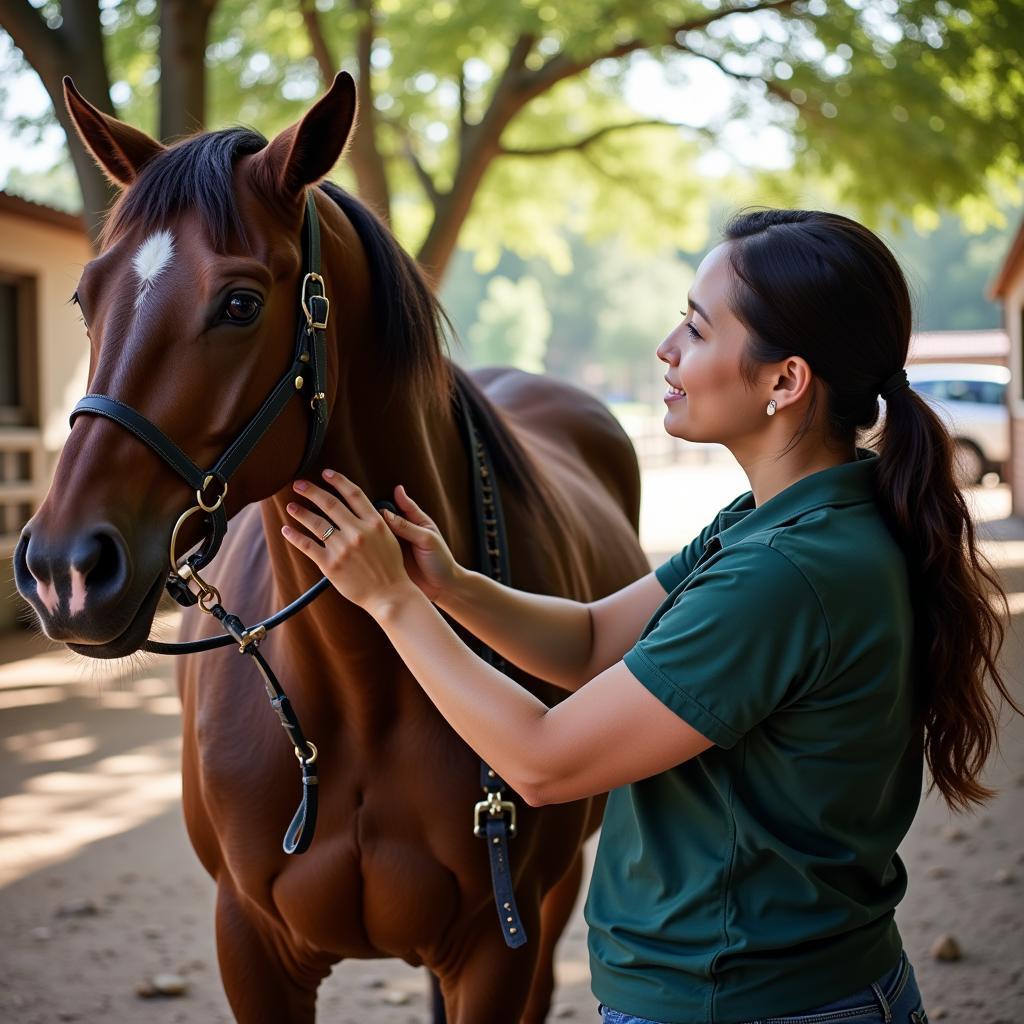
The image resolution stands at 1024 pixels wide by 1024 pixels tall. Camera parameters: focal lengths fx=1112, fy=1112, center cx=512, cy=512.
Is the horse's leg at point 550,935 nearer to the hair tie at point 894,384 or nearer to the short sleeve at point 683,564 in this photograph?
the short sleeve at point 683,564

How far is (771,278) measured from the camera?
150 cm

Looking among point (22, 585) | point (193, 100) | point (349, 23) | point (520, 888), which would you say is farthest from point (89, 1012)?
point (349, 23)

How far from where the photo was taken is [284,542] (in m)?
1.96

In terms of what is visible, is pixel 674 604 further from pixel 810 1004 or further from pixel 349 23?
pixel 349 23

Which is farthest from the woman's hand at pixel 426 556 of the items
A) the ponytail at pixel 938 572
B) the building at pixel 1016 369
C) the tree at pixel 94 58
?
the building at pixel 1016 369

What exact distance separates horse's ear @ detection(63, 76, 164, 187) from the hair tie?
119cm

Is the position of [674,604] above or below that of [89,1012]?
above

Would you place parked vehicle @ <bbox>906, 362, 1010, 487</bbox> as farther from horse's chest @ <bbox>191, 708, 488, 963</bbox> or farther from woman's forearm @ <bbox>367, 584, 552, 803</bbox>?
woman's forearm @ <bbox>367, 584, 552, 803</bbox>

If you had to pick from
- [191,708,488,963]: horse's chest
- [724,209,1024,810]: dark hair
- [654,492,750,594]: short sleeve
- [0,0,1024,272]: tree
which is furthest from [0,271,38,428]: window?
[724,209,1024,810]: dark hair

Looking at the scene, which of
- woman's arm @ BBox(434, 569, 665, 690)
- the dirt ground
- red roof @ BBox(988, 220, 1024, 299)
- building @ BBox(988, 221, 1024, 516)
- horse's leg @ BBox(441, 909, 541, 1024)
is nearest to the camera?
woman's arm @ BBox(434, 569, 665, 690)

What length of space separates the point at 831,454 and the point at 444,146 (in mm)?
13169

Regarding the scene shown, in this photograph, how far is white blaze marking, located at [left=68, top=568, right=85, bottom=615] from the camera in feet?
4.66

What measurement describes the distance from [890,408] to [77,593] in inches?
44.0

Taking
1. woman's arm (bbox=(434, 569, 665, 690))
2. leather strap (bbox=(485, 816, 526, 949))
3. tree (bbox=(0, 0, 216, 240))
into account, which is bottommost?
leather strap (bbox=(485, 816, 526, 949))
